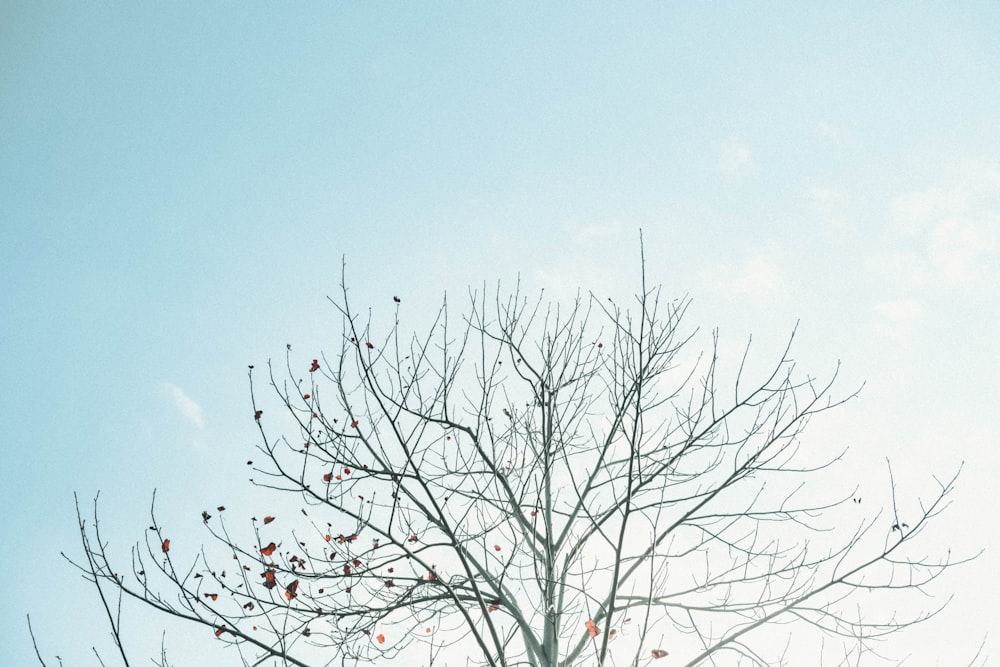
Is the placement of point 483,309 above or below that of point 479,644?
above

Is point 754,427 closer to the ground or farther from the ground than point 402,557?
farther from the ground

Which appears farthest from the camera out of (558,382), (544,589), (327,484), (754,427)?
(558,382)

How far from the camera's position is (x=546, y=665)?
12.9 feet

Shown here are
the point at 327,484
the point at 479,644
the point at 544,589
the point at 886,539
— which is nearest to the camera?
the point at 479,644

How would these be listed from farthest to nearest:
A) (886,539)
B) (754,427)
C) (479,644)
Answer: (754,427) → (886,539) → (479,644)

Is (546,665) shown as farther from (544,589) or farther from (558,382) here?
(558,382)

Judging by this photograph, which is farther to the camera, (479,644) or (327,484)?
(327,484)

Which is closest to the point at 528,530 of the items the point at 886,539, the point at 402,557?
the point at 402,557

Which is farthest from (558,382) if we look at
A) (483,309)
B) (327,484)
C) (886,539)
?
(886,539)

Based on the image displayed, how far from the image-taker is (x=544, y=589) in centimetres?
374

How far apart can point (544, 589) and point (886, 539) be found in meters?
2.33

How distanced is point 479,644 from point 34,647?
6.88ft

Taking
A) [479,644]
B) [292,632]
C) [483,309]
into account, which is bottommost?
[479,644]

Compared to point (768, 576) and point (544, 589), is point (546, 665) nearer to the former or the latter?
point (544, 589)
